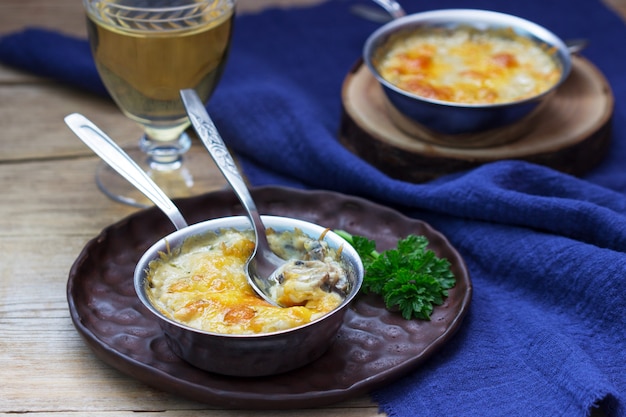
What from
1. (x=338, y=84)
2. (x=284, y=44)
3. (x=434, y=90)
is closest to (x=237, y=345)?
(x=434, y=90)

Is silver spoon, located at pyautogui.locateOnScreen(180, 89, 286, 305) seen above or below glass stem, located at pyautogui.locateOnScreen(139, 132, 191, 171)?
above

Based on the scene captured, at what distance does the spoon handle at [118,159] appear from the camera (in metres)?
1.89

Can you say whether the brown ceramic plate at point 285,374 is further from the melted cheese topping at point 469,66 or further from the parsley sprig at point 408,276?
the melted cheese topping at point 469,66

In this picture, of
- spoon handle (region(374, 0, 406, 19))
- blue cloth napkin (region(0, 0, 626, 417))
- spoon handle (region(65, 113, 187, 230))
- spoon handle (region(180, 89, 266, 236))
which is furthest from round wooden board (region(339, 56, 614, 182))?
spoon handle (region(65, 113, 187, 230))

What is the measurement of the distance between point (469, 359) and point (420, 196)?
531 mm

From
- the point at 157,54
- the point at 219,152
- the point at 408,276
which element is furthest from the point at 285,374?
the point at 157,54

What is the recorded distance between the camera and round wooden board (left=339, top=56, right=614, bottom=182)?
7.59ft

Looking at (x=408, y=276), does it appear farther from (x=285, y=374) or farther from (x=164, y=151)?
(x=164, y=151)

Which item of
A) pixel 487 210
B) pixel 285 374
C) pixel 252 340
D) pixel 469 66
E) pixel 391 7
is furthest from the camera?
pixel 391 7

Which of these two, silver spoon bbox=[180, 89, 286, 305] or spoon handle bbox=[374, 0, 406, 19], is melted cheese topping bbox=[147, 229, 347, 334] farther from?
spoon handle bbox=[374, 0, 406, 19]

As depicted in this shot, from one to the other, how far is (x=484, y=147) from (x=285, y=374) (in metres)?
A: 1.00

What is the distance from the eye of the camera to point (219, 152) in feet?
6.27

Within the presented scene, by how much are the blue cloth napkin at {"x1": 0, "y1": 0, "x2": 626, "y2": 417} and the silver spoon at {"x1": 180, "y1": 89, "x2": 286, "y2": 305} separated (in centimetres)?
31

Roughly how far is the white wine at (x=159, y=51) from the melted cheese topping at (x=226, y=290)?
0.52 metres
